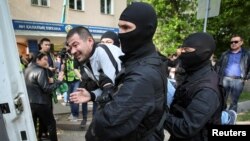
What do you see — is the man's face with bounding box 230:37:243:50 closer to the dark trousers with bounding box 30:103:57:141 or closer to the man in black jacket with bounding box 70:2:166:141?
the dark trousers with bounding box 30:103:57:141

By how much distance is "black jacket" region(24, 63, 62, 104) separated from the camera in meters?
5.26

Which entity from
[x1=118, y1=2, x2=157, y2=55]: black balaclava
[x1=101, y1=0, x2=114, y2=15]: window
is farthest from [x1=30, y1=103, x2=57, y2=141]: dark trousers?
[x1=101, y1=0, x2=114, y2=15]: window

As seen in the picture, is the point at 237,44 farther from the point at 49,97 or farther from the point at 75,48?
the point at 75,48

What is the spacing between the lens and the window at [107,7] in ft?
77.8

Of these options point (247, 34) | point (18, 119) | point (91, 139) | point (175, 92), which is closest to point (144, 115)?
point (91, 139)

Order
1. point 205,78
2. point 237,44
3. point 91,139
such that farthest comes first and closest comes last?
point 237,44 → point 205,78 → point 91,139

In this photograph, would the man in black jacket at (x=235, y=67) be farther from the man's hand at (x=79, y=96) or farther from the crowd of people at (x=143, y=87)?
the man's hand at (x=79, y=96)

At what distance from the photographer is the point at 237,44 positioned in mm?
6816

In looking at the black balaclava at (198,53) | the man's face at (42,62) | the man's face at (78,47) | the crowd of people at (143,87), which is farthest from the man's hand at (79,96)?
the man's face at (42,62)

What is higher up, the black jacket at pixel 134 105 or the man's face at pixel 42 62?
the black jacket at pixel 134 105

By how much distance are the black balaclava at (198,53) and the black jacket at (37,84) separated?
299 cm

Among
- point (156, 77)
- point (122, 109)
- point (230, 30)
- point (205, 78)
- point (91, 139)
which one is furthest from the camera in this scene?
point (230, 30)

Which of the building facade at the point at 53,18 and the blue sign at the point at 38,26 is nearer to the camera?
the blue sign at the point at 38,26

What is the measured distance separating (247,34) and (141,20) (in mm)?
13786
